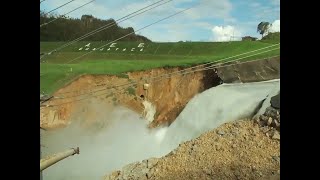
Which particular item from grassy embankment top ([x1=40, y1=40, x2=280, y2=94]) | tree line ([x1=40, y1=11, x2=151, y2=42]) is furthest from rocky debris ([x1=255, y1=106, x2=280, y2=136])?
tree line ([x1=40, y1=11, x2=151, y2=42])

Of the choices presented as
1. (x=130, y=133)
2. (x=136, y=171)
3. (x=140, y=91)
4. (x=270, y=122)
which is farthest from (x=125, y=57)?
(x=270, y=122)

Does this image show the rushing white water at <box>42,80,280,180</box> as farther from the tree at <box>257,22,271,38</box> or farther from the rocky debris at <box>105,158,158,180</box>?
the tree at <box>257,22,271,38</box>

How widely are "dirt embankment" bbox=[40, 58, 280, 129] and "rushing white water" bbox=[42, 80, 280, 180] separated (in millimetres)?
39

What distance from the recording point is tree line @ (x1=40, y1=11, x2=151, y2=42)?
2.23m

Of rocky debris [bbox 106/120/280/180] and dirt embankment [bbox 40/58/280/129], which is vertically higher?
dirt embankment [bbox 40/58/280/129]

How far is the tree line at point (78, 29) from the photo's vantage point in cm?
223

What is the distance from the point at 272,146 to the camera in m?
2.17

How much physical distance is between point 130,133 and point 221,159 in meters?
0.53

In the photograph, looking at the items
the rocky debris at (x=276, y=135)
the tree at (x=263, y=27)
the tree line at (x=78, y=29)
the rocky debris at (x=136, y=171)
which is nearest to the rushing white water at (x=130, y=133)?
the rocky debris at (x=136, y=171)

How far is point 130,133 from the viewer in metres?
2.26

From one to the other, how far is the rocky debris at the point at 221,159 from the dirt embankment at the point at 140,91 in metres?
0.23
